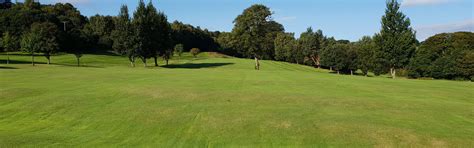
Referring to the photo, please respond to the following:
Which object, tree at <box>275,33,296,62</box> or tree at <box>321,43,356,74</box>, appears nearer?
tree at <box>321,43,356,74</box>

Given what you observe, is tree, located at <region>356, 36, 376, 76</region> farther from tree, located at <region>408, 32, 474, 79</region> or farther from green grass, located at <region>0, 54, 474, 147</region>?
green grass, located at <region>0, 54, 474, 147</region>

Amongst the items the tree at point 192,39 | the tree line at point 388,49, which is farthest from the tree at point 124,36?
the tree at point 192,39

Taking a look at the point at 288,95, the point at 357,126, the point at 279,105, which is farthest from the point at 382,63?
the point at 357,126

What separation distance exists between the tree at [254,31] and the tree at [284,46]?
56.1 m

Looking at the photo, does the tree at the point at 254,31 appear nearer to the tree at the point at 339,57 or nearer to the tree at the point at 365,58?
the tree at the point at 365,58

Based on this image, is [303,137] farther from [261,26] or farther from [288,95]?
[261,26]

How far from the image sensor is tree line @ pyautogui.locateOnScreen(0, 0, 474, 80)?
62.9 m

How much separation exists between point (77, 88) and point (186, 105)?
1107 cm

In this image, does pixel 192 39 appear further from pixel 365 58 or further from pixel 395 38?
pixel 395 38

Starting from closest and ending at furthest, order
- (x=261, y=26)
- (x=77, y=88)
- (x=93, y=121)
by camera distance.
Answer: (x=93, y=121) < (x=77, y=88) < (x=261, y=26)

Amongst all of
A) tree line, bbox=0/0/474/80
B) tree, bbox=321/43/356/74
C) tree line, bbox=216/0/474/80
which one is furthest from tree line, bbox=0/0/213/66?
tree, bbox=321/43/356/74

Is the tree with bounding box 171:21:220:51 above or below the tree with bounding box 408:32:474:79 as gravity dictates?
above

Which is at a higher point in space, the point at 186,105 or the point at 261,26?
the point at 261,26

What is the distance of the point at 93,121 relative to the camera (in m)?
16.9
